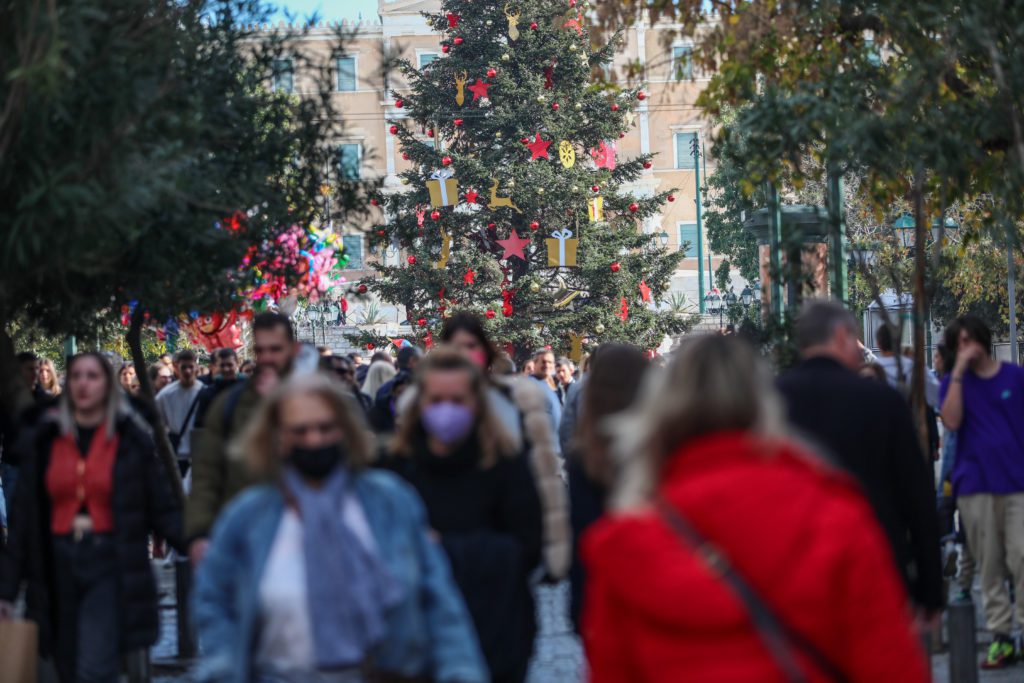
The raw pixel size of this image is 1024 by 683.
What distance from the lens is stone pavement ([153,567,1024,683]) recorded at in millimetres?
9367

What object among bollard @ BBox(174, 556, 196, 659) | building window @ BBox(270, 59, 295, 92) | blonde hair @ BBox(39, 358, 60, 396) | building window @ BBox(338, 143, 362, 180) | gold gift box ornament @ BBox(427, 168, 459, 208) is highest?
gold gift box ornament @ BBox(427, 168, 459, 208)

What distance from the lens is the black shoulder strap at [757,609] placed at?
3.21 metres

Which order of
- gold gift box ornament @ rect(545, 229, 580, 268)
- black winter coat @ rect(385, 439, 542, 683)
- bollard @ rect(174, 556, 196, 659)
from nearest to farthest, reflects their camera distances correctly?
black winter coat @ rect(385, 439, 542, 683), bollard @ rect(174, 556, 196, 659), gold gift box ornament @ rect(545, 229, 580, 268)

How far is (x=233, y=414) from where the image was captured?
6836 millimetres

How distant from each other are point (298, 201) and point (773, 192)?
11.4ft

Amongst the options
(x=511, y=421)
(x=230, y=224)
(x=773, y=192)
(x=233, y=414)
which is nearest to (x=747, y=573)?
(x=511, y=421)

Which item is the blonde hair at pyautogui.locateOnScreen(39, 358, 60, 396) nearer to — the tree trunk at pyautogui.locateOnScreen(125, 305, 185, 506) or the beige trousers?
the tree trunk at pyautogui.locateOnScreen(125, 305, 185, 506)

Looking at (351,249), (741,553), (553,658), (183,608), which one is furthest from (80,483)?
(351,249)

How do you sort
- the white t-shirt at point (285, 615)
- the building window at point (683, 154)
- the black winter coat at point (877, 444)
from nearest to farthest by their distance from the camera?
the white t-shirt at point (285, 615) < the black winter coat at point (877, 444) < the building window at point (683, 154)

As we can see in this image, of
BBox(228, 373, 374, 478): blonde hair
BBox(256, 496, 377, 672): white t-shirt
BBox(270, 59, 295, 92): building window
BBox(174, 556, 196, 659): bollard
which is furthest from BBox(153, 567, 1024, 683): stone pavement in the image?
BBox(256, 496, 377, 672): white t-shirt

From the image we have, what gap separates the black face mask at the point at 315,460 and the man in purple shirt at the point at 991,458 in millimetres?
5722

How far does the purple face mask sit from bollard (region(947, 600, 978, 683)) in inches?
109

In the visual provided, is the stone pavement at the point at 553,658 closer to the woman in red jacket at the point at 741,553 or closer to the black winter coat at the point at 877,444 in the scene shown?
the black winter coat at the point at 877,444

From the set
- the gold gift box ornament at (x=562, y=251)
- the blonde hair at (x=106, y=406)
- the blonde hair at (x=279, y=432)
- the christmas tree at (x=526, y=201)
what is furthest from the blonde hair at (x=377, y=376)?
the christmas tree at (x=526, y=201)
